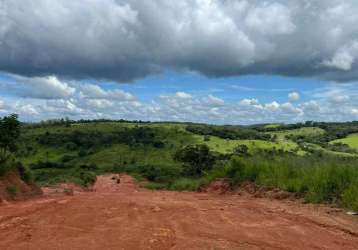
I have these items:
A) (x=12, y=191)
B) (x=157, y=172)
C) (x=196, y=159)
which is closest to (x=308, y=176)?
(x=12, y=191)

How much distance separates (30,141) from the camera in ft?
275

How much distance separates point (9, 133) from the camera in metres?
20.4

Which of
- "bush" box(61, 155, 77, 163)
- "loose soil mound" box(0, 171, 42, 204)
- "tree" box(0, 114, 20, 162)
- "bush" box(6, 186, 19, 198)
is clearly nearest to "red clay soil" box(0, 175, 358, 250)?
"loose soil mound" box(0, 171, 42, 204)

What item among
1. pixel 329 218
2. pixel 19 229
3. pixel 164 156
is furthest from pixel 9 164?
pixel 164 156

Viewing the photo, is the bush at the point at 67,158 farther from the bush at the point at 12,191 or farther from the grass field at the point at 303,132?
the grass field at the point at 303,132

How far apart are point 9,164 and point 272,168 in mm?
10467

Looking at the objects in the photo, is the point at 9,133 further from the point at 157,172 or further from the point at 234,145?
the point at 234,145

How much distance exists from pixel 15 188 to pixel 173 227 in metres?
10.4

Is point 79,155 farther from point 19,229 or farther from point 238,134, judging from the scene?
point 19,229

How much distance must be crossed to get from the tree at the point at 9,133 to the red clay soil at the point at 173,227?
804 centimetres

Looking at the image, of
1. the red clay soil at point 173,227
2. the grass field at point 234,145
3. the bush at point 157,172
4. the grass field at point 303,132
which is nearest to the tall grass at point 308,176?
the red clay soil at point 173,227

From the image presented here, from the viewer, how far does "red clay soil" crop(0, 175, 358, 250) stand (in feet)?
25.1

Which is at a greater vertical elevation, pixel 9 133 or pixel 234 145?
pixel 9 133

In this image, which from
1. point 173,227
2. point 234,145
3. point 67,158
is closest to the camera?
point 173,227
